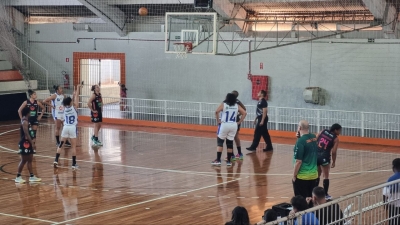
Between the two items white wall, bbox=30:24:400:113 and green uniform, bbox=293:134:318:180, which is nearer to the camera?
green uniform, bbox=293:134:318:180

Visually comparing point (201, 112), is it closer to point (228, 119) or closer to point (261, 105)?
point (261, 105)

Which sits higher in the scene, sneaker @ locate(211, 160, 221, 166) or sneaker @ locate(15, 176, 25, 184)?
sneaker @ locate(211, 160, 221, 166)

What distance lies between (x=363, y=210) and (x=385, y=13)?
15.5 m

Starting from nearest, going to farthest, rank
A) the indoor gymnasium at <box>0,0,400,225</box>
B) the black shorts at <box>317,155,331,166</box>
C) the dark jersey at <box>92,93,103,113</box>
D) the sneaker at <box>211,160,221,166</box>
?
the indoor gymnasium at <box>0,0,400,225</box> < the black shorts at <box>317,155,331,166</box> < the sneaker at <box>211,160,221,166</box> < the dark jersey at <box>92,93,103,113</box>

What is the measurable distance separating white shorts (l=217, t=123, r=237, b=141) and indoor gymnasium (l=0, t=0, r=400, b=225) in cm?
4

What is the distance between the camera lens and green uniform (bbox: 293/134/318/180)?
1176 centimetres

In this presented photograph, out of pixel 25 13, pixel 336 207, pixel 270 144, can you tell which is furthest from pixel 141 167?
pixel 25 13

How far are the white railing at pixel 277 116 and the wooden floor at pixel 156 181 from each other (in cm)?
194

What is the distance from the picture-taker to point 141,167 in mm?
18078

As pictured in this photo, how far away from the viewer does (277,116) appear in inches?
963

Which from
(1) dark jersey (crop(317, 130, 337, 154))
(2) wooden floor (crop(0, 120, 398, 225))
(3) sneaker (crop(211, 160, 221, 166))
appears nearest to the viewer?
(2) wooden floor (crop(0, 120, 398, 225))

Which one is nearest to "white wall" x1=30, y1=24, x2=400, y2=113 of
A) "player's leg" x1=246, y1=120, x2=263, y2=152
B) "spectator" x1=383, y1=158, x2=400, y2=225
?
"player's leg" x1=246, y1=120, x2=263, y2=152

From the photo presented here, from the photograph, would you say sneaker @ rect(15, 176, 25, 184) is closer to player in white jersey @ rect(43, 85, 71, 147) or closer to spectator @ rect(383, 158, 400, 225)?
player in white jersey @ rect(43, 85, 71, 147)

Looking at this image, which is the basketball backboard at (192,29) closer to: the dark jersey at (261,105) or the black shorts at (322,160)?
the dark jersey at (261,105)
